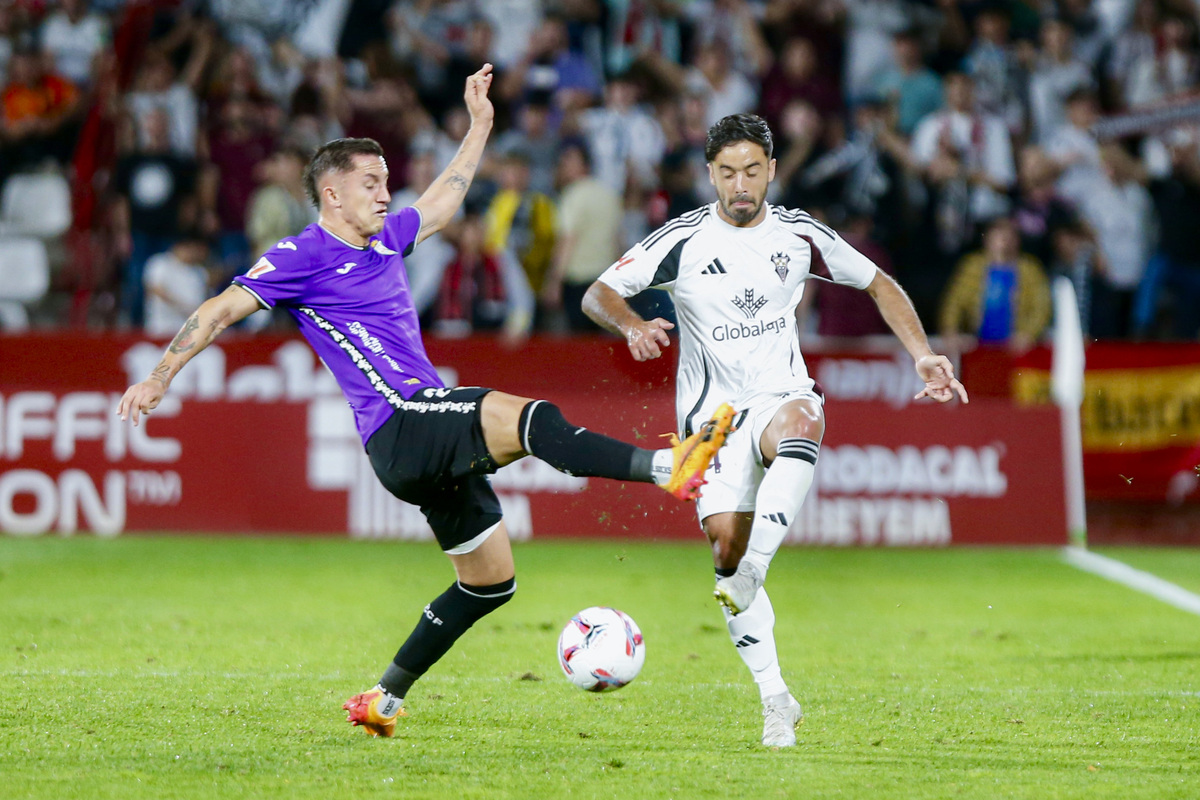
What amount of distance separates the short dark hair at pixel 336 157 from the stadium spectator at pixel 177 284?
8.25 metres

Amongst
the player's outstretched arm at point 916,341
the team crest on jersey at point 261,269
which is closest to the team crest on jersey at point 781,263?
the player's outstretched arm at point 916,341

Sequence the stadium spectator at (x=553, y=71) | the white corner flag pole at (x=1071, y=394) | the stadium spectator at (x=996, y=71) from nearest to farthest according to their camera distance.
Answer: the white corner flag pole at (x=1071, y=394)
the stadium spectator at (x=996, y=71)
the stadium spectator at (x=553, y=71)

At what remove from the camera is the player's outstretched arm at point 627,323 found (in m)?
5.52

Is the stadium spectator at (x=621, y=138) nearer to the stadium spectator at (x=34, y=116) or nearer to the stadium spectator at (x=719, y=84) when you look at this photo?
the stadium spectator at (x=719, y=84)

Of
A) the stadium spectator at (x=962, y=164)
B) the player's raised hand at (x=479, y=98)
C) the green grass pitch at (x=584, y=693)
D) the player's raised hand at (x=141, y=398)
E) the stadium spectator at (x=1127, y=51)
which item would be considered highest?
the stadium spectator at (x=1127, y=51)

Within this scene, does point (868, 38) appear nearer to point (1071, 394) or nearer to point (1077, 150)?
point (1077, 150)

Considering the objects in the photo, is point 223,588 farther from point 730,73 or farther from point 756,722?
point 730,73

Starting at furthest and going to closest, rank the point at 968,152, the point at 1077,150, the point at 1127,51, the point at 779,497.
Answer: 1. the point at 1127,51
2. the point at 1077,150
3. the point at 968,152
4. the point at 779,497

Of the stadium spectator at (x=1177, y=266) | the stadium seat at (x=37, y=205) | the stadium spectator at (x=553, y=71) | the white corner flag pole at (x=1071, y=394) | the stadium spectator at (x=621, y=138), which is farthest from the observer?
the stadium spectator at (x=553, y=71)

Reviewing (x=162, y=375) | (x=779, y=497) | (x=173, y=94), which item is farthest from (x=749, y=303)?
(x=173, y=94)

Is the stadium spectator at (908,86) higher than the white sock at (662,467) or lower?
higher

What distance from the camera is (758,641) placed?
5.87m

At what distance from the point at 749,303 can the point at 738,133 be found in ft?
2.23

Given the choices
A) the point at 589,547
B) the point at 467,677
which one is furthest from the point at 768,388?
the point at 589,547
